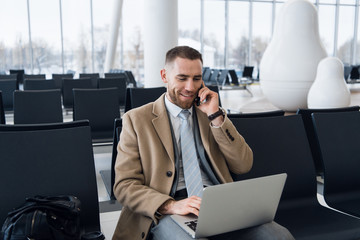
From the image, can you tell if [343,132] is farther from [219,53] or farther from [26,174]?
[219,53]

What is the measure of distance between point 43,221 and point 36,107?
9.69 ft

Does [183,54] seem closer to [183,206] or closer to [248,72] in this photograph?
[183,206]

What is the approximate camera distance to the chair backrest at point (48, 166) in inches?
67.1

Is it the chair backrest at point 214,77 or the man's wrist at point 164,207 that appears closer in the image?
the man's wrist at point 164,207

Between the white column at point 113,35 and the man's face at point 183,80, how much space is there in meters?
11.8

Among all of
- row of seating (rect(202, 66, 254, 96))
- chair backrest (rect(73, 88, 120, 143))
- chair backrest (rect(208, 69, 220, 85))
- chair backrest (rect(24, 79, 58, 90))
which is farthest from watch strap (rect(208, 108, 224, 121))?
chair backrest (rect(208, 69, 220, 85))

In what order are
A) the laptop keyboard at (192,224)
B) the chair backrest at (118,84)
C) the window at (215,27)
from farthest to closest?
Answer: the window at (215,27)
the chair backrest at (118,84)
the laptop keyboard at (192,224)

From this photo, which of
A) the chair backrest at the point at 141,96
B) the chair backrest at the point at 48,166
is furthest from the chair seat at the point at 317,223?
the chair backrest at the point at 141,96

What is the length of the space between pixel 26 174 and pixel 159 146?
618 millimetres

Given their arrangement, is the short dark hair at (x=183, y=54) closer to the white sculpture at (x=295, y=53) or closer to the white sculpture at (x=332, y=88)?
the white sculpture at (x=332, y=88)

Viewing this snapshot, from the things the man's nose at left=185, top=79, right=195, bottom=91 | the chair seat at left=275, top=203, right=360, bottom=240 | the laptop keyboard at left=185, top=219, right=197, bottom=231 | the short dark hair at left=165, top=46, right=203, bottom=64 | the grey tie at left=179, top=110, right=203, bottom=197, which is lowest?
the chair seat at left=275, top=203, right=360, bottom=240

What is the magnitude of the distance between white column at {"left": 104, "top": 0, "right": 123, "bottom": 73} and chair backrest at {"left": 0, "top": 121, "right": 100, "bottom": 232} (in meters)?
11.9

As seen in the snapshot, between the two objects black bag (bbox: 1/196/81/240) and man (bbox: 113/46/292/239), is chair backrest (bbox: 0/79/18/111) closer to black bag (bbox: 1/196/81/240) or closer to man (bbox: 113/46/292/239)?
man (bbox: 113/46/292/239)

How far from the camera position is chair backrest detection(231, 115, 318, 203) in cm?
219
